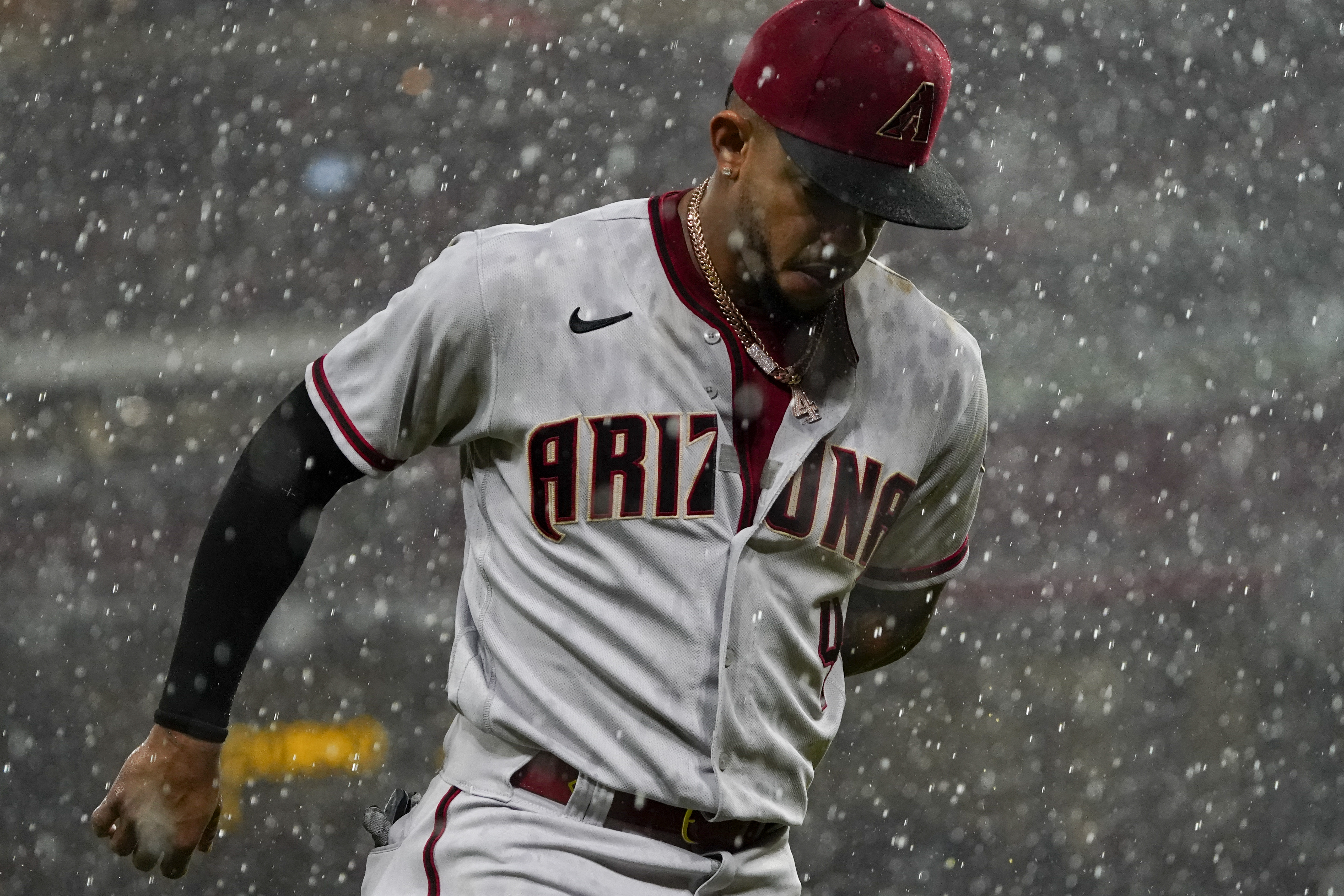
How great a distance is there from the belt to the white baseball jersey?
0.11ft

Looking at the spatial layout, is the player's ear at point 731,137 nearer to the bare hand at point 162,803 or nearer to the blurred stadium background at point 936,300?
the bare hand at point 162,803

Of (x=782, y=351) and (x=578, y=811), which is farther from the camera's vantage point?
(x=782, y=351)

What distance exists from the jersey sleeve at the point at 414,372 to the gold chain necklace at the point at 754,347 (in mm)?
365

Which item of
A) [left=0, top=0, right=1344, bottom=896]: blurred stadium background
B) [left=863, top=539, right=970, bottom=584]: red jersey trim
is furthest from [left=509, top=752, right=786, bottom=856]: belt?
[left=0, top=0, right=1344, bottom=896]: blurred stadium background

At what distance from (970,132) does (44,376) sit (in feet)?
15.9

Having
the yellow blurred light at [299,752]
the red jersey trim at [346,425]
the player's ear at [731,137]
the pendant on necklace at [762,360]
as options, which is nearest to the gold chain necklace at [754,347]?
the pendant on necklace at [762,360]

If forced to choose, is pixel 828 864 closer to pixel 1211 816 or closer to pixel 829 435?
pixel 1211 816

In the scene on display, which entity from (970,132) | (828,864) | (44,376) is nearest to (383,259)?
(44,376)

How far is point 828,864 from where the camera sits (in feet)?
20.8

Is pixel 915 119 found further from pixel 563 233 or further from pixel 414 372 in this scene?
pixel 414 372

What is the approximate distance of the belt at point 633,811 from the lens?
226 cm

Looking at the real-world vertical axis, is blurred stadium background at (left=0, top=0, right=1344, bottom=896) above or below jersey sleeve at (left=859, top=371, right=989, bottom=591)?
below

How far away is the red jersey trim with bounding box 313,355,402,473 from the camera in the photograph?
236 cm

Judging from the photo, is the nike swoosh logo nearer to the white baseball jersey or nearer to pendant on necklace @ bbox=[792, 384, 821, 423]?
the white baseball jersey
